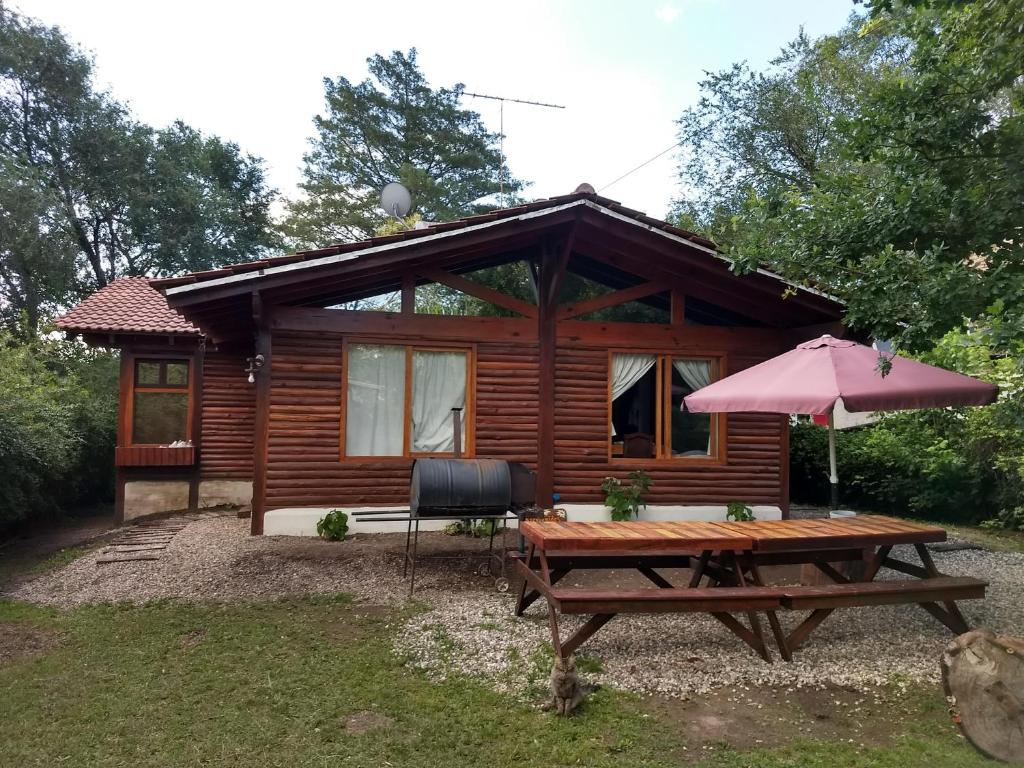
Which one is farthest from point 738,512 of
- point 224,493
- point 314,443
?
point 224,493

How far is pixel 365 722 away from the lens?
313 cm

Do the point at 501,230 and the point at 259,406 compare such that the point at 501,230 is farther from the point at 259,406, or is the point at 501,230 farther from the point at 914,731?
the point at 914,731

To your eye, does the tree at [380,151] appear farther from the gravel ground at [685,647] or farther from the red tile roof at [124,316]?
the gravel ground at [685,647]

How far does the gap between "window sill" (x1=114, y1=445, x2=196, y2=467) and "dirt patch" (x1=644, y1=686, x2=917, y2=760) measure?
9.02m

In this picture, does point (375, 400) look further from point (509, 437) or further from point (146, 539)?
point (146, 539)

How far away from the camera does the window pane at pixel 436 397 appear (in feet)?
25.0

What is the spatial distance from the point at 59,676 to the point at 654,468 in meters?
6.41

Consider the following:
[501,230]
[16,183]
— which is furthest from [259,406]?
[16,183]

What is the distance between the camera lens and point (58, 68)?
18.5 meters

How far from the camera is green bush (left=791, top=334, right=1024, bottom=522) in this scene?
784 cm

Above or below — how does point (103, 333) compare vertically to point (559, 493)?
above

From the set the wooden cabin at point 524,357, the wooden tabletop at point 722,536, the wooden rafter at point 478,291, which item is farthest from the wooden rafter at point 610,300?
the wooden tabletop at point 722,536

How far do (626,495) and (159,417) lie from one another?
7.88 m

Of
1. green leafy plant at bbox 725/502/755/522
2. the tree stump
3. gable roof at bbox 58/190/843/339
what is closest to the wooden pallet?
gable roof at bbox 58/190/843/339
